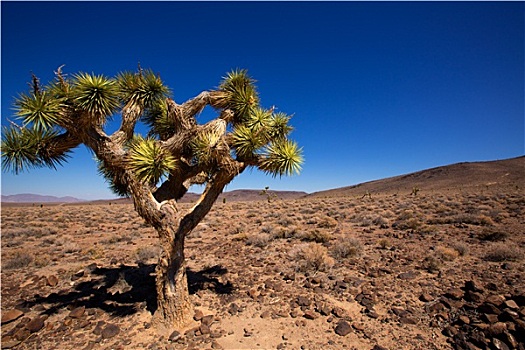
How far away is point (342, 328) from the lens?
4594mm

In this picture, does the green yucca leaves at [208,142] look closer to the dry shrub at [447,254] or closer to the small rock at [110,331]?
the small rock at [110,331]

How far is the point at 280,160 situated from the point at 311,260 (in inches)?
160

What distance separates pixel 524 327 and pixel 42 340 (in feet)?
26.7

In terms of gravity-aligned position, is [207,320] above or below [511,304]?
below

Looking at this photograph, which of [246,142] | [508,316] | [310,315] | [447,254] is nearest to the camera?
[508,316]

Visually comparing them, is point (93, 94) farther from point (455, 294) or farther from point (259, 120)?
point (455, 294)

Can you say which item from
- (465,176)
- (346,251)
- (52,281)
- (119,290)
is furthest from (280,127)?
(465,176)

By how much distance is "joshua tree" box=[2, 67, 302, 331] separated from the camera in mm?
→ 4422

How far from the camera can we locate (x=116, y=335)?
4660mm

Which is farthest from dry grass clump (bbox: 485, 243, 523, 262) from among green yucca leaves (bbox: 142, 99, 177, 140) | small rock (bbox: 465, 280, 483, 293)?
green yucca leaves (bbox: 142, 99, 177, 140)

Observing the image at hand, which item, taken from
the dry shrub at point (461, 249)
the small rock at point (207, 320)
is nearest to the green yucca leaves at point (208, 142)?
the small rock at point (207, 320)

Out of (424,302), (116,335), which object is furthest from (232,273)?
(424,302)

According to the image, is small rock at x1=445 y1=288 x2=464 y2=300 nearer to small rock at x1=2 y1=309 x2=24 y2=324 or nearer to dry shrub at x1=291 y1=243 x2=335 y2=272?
Result: dry shrub at x1=291 y1=243 x2=335 y2=272

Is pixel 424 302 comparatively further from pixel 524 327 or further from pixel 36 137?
pixel 36 137
